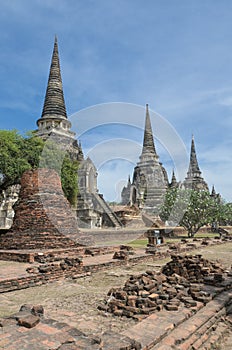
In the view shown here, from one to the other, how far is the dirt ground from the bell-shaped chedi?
3464mm

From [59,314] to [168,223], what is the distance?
29.3 m

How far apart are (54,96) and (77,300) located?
34.5m

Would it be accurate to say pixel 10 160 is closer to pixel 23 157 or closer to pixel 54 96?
pixel 23 157

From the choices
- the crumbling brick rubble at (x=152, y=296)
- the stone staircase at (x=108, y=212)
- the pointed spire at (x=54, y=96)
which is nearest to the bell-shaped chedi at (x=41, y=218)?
the crumbling brick rubble at (x=152, y=296)

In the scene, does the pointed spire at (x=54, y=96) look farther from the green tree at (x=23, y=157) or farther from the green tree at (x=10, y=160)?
the green tree at (x=10, y=160)

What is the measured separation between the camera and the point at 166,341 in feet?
10.8

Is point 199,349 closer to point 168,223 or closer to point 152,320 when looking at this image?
point 152,320

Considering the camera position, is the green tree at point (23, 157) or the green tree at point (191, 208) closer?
the green tree at point (23, 157)

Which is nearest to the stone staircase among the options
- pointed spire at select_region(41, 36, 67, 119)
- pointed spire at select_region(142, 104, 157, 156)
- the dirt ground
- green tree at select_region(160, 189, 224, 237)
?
green tree at select_region(160, 189, 224, 237)

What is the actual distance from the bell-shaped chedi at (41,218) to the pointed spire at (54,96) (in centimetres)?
2483

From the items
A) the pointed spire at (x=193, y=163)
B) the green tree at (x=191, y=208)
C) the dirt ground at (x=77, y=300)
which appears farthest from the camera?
the pointed spire at (x=193, y=163)

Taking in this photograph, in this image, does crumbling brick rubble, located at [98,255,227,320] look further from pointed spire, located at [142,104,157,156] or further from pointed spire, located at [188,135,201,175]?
pointed spire, located at [188,135,201,175]

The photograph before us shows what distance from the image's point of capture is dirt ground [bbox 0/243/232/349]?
4.00 meters

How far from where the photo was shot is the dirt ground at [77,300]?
4004mm
